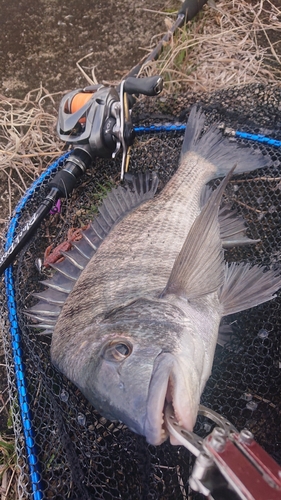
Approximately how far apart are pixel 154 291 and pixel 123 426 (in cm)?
70

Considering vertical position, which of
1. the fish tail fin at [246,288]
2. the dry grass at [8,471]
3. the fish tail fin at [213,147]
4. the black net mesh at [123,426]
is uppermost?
the fish tail fin at [213,147]

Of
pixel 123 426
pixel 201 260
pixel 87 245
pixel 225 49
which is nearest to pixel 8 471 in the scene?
pixel 123 426

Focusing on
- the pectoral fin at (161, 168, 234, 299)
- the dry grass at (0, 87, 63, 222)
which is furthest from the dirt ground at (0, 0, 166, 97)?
the pectoral fin at (161, 168, 234, 299)

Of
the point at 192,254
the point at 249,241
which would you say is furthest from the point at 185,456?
the point at 249,241

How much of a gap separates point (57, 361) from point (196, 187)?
1.32 metres

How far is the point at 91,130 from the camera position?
2.73 meters

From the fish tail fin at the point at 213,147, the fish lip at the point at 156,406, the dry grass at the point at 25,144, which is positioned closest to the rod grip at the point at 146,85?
the fish tail fin at the point at 213,147

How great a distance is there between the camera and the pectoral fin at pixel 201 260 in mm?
1865

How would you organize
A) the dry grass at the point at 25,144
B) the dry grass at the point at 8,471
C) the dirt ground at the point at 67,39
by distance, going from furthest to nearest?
the dirt ground at the point at 67,39 → the dry grass at the point at 25,144 → the dry grass at the point at 8,471

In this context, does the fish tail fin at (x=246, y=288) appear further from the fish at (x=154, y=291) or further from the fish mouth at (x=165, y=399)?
the fish mouth at (x=165, y=399)

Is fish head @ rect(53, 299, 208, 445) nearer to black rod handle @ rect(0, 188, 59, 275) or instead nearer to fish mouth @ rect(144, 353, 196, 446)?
fish mouth @ rect(144, 353, 196, 446)

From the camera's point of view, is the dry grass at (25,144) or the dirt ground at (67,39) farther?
the dirt ground at (67,39)

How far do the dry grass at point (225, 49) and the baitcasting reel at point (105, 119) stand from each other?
87cm

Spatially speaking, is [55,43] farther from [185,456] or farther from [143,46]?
[185,456]
